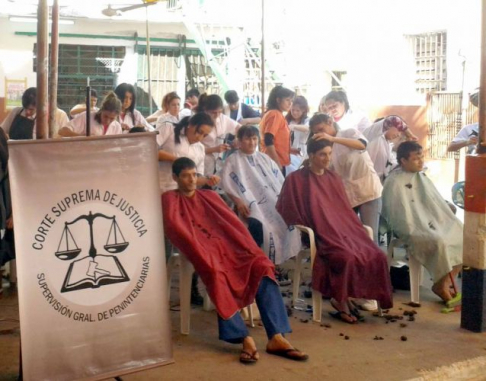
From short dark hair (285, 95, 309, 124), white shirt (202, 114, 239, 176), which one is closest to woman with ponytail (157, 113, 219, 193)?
white shirt (202, 114, 239, 176)

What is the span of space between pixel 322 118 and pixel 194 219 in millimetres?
1742

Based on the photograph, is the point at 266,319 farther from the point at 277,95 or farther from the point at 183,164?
the point at 277,95

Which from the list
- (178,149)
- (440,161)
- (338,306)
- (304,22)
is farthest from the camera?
(304,22)

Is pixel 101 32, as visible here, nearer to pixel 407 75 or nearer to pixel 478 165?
pixel 407 75

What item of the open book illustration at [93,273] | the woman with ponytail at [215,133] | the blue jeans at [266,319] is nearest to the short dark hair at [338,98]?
the woman with ponytail at [215,133]

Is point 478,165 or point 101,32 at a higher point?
point 101,32

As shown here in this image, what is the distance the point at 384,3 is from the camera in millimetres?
15742

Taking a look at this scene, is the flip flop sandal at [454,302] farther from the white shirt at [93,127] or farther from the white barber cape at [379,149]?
the white shirt at [93,127]

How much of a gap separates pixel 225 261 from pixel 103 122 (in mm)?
2276

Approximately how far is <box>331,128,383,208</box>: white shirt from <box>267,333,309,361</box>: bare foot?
77.6 inches

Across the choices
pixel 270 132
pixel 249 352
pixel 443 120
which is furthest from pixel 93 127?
pixel 443 120

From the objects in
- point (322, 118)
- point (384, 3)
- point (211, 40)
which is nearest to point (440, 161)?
point (384, 3)

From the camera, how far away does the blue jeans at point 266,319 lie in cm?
493

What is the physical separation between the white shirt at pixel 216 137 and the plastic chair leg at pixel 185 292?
189 cm
